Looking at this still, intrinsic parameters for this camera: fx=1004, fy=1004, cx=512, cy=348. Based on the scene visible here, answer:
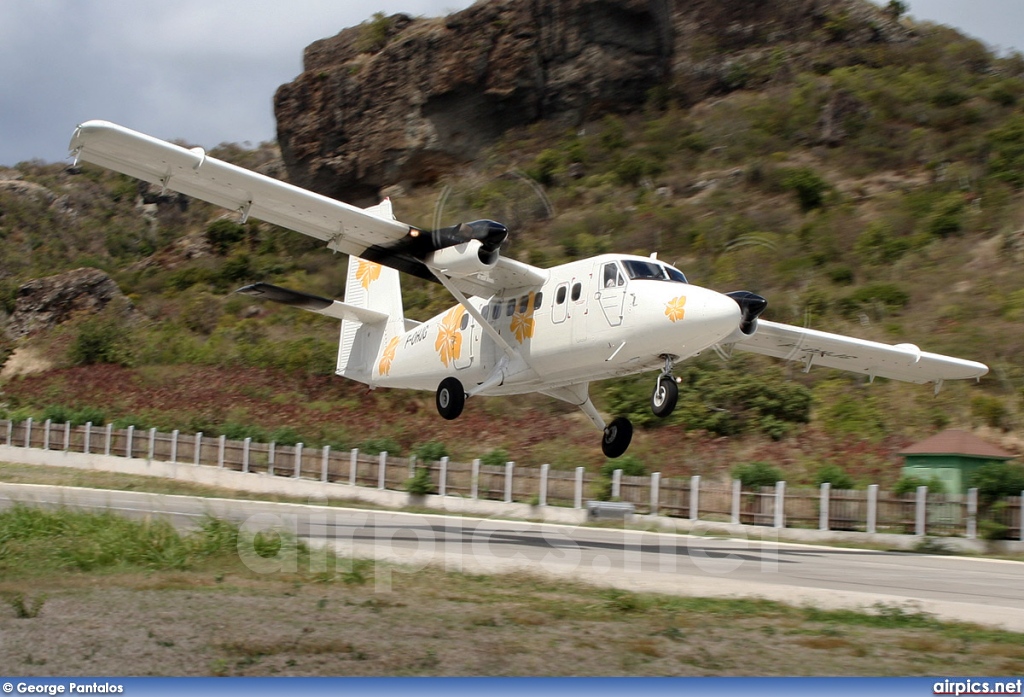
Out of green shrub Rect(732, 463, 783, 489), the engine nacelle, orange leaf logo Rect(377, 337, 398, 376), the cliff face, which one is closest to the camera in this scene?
Answer: the engine nacelle

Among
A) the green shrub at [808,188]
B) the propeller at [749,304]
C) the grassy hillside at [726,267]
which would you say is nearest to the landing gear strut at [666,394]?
the propeller at [749,304]

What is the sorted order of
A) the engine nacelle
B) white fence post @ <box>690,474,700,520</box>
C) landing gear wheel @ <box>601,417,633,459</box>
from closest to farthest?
the engine nacelle
landing gear wheel @ <box>601,417,633,459</box>
white fence post @ <box>690,474,700,520</box>

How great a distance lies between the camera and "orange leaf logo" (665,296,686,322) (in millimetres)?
15805

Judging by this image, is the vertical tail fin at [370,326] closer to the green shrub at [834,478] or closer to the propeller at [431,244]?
the propeller at [431,244]

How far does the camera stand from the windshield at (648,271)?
658 inches

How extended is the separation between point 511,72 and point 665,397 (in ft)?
167

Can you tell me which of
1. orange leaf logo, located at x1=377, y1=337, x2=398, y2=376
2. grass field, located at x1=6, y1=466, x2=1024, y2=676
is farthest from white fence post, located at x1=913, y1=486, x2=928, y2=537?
orange leaf logo, located at x1=377, y1=337, x2=398, y2=376

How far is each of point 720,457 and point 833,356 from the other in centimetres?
725

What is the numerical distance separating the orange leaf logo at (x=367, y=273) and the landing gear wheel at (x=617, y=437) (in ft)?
24.7

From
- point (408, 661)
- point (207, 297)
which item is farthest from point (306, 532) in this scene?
point (207, 297)

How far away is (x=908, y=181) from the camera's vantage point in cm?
5119

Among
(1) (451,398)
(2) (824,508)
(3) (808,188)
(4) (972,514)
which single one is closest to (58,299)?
(3) (808,188)

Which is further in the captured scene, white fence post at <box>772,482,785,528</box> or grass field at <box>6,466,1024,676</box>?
white fence post at <box>772,482,785,528</box>

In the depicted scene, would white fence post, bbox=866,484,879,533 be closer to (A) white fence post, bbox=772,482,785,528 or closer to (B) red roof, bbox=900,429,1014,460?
(B) red roof, bbox=900,429,1014,460
